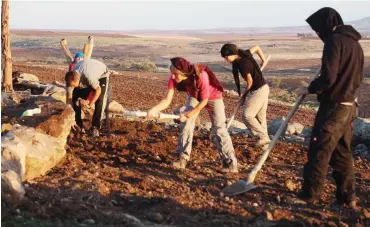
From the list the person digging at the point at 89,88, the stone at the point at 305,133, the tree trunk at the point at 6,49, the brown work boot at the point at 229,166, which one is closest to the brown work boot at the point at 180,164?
the brown work boot at the point at 229,166

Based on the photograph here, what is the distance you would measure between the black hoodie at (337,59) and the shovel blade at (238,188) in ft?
3.79

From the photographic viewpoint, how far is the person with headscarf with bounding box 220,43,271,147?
7009 millimetres

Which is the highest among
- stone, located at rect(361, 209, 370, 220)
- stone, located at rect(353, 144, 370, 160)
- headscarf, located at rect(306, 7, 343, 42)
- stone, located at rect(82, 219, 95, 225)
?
headscarf, located at rect(306, 7, 343, 42)

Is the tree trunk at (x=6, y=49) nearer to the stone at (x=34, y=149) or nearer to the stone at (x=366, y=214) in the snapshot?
the stone at (x=34, y=149)

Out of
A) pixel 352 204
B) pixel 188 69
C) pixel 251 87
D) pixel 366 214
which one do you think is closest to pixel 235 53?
pixel 251 87

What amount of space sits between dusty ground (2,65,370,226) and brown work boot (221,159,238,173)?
0.07 m

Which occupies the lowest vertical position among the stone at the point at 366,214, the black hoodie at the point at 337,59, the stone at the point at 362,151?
the stone at the point at 362,151

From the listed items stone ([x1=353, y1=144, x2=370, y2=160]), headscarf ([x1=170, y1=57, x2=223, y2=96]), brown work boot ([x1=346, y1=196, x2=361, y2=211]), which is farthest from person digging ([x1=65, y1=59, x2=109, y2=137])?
stone ([x1=353, y1=144, x2=370, y2=160])

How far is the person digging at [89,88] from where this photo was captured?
7.34 meters

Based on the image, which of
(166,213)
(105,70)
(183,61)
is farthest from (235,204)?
(105,70)

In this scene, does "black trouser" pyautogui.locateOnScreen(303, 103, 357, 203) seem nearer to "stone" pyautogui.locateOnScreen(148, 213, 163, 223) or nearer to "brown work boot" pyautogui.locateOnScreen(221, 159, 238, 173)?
"brown work boot" pyautogui.locateOnScreen(221, 159, 238, 173)

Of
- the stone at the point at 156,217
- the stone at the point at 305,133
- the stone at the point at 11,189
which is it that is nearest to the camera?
the stone at the point at 11,189

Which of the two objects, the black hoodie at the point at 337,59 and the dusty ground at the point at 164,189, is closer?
the dusty ground at the point at 164,189

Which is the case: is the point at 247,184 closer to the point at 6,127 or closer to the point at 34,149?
the point at 34,149
